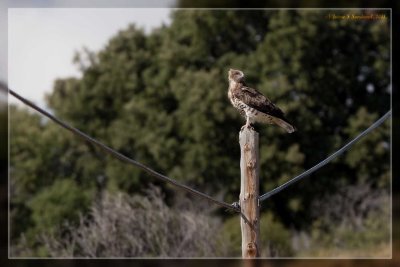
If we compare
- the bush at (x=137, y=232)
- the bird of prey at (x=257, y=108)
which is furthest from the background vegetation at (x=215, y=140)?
the bird of prey at (x=257, y=108)

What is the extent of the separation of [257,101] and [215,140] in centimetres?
512

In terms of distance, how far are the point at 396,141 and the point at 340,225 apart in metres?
2.21

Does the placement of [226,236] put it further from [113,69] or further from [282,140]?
[113,69]

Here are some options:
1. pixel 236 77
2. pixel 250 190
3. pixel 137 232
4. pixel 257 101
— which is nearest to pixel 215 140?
pixel 137 232

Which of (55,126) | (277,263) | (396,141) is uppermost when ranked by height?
(55,126)

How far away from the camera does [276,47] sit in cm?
1138

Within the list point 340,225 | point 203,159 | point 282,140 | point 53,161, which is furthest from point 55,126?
point 340,225

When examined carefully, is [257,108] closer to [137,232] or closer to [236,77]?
[236,77]

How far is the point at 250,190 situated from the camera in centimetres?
411

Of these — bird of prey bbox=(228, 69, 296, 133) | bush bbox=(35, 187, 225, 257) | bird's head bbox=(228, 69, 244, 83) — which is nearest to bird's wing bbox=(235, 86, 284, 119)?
bird of prey bbox=(228, 69, 296, 133)

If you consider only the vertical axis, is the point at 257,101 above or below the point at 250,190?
above

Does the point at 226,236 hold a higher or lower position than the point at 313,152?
lower

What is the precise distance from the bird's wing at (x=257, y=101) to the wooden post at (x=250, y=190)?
1.85 meters

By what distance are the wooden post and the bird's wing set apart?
185 cm
